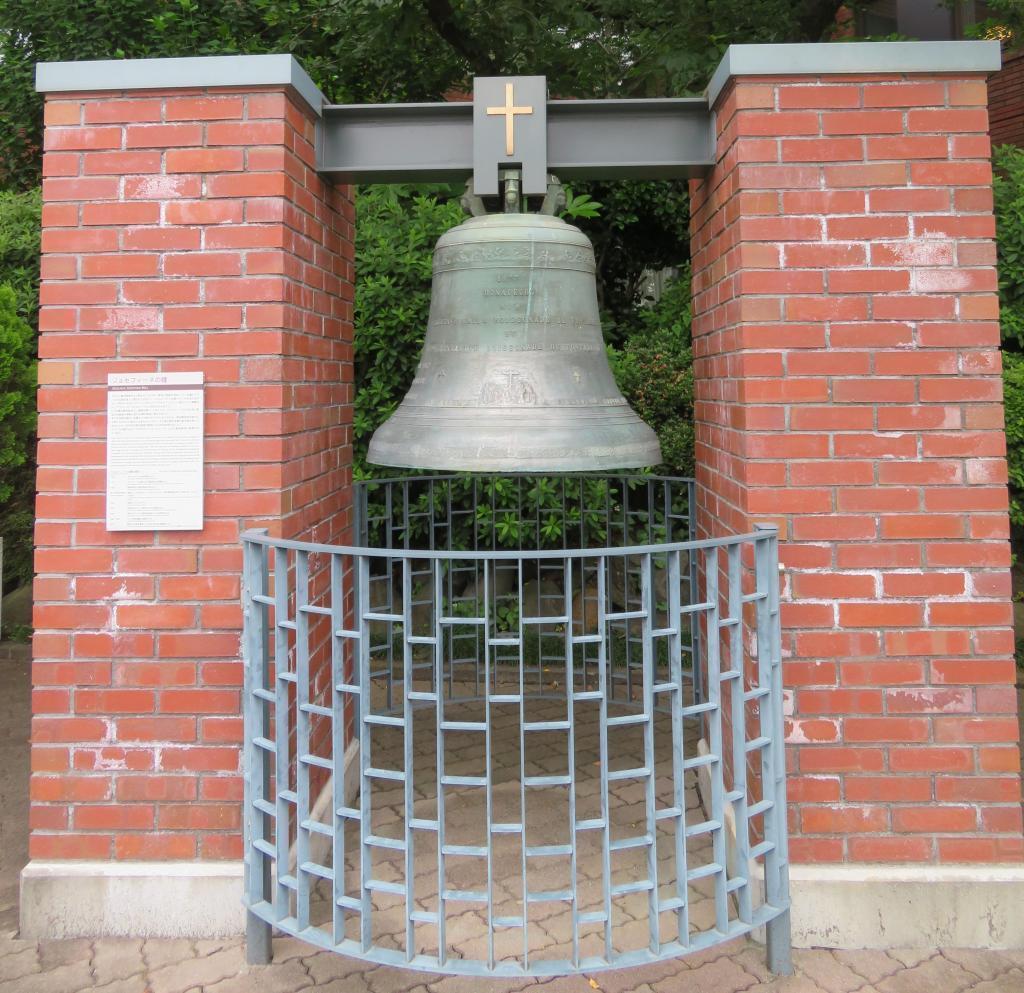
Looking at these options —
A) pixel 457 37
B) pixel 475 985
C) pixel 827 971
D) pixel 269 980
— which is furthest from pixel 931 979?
pixel 457 37

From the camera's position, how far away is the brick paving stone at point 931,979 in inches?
95.2

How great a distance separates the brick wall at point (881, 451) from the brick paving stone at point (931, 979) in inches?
11.5

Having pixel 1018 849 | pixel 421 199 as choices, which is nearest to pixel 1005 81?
pixel 421 199

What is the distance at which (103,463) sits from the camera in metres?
2.70

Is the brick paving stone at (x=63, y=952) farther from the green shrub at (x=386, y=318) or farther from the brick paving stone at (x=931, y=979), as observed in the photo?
the green shrub at (x=386, y=318)

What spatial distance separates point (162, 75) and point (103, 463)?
121 centimetres

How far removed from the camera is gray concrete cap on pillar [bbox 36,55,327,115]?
8.64 ft

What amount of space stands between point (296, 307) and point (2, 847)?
7.77 ft

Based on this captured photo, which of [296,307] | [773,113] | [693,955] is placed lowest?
[693,955]

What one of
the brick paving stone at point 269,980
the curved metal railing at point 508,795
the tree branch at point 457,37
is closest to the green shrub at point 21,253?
the tree branch at point 457,37

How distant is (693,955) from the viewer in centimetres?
261

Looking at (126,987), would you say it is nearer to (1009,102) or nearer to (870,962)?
(870,962)

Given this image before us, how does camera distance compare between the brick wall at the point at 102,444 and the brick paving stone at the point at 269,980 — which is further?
the brick wall at the point at 102,444

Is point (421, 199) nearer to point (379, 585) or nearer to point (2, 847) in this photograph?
point (379, 585)
